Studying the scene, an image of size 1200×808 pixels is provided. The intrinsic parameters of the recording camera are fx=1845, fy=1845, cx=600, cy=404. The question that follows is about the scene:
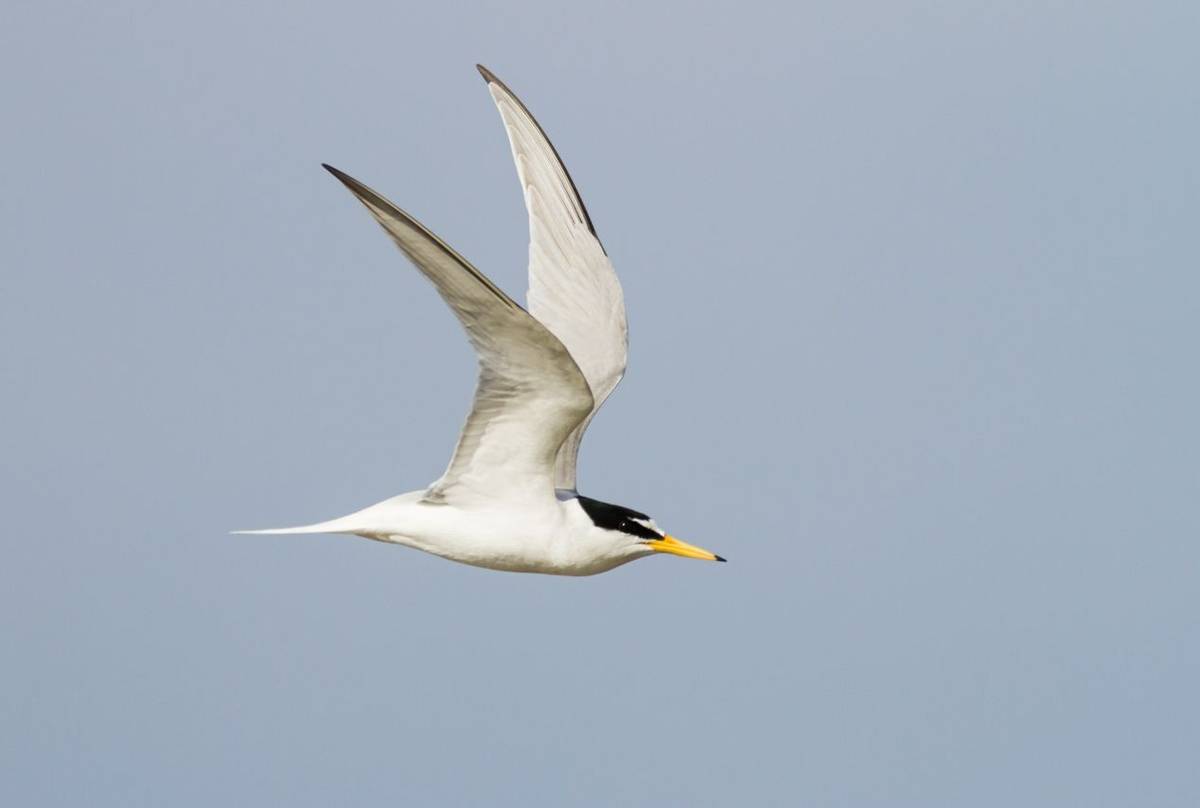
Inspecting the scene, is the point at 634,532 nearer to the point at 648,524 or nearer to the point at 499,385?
the point at 648,524

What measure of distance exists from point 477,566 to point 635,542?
38.4 inches

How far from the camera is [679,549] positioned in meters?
11.4

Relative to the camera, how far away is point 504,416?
1045cm

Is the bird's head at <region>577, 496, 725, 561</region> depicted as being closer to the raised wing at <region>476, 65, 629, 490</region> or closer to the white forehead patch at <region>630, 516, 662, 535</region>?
the white forehead patch at <region>630, 516, 662, 535</region>

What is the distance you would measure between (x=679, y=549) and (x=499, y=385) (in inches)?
75.0

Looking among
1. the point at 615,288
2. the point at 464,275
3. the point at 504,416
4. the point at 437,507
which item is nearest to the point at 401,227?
the point at 464,275

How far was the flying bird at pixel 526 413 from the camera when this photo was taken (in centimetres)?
935

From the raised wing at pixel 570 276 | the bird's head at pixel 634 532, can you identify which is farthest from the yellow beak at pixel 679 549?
the raised wing at pixel 570 276

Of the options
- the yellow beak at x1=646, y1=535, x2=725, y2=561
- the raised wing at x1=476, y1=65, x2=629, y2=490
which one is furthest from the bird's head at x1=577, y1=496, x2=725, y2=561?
the raised wing at x1=476, y1=65, x2=629, y2=490

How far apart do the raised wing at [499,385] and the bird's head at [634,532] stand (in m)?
0.36

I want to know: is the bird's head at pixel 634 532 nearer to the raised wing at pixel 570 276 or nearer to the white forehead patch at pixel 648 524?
the white forehead patch at pixel 648 524

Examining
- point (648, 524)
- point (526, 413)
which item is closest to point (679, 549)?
point (648, 524)

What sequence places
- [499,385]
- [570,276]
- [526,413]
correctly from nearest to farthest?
[499,385]
[526,413]
[570,276]

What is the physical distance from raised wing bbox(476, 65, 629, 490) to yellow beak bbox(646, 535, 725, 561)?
1590 millimetres
